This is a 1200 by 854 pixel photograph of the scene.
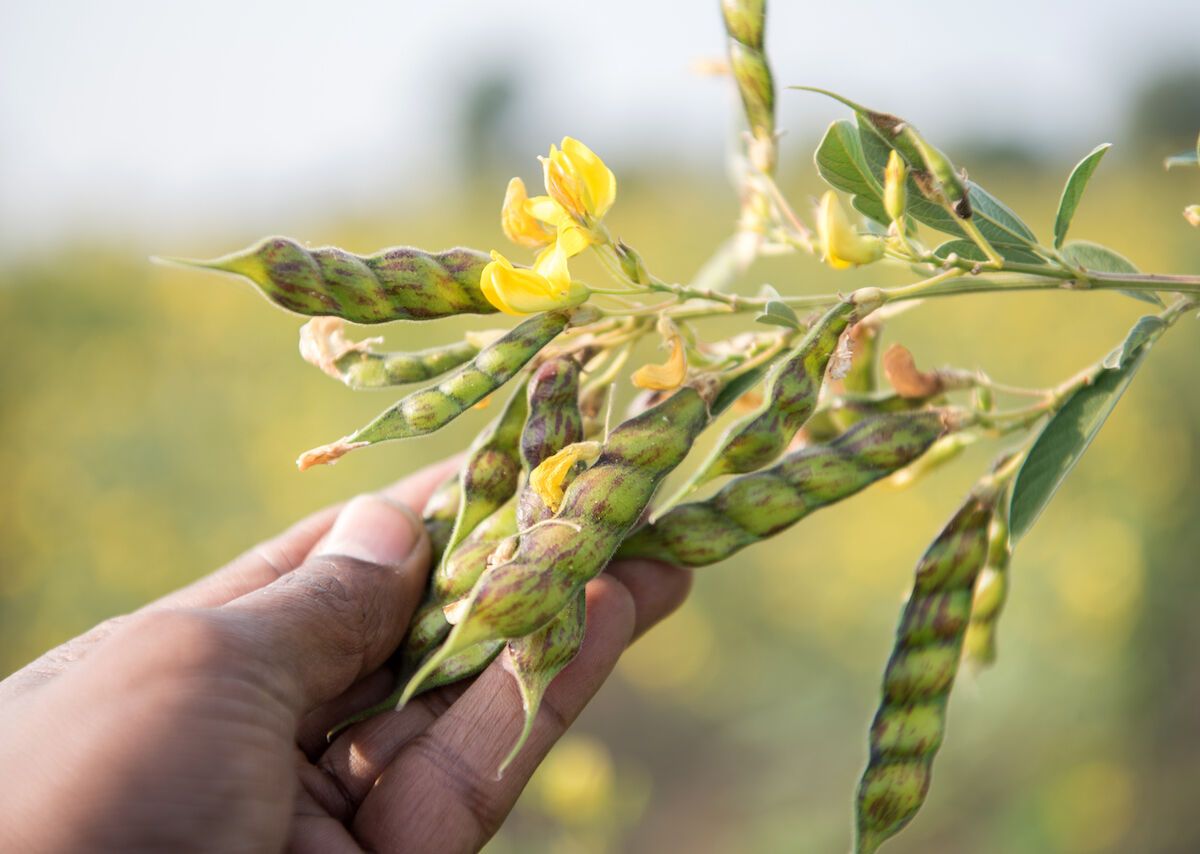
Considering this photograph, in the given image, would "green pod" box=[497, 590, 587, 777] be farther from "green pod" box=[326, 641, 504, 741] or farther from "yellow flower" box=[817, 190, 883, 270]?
"yellow flower" box=[817, 190, 883, 270]

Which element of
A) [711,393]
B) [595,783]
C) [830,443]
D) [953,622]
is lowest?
[595,783]

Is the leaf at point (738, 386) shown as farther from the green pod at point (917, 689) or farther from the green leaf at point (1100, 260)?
the green leaf at point (1100, 260)

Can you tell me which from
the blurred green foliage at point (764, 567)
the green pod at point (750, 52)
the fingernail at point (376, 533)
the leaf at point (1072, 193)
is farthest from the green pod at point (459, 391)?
the blurred green foliage at point (764, 567)

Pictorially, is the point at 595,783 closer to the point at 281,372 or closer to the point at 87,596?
the point at 87,596

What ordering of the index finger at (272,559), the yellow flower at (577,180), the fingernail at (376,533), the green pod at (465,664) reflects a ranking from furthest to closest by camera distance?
1. the index finger at (272,559)
2. the fingernail at (376,533)
3. the green pod at (465,664)
4. the yellow flower at (577,180)

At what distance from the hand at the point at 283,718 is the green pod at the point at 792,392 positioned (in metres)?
0.48

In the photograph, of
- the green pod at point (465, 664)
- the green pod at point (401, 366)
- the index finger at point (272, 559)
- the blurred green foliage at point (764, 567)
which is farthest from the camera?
the blurred green foliage at point (764, 567)

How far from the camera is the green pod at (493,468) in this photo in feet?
4.58

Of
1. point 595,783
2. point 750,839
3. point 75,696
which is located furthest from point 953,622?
point 750,839

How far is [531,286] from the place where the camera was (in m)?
1.18

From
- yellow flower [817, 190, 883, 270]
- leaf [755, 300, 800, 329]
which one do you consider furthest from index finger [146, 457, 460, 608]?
yellow flower [817, 190, 883, 270]

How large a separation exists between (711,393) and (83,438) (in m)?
5.89

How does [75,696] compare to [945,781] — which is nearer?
[75,696]

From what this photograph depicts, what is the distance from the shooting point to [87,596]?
17.7 feet
